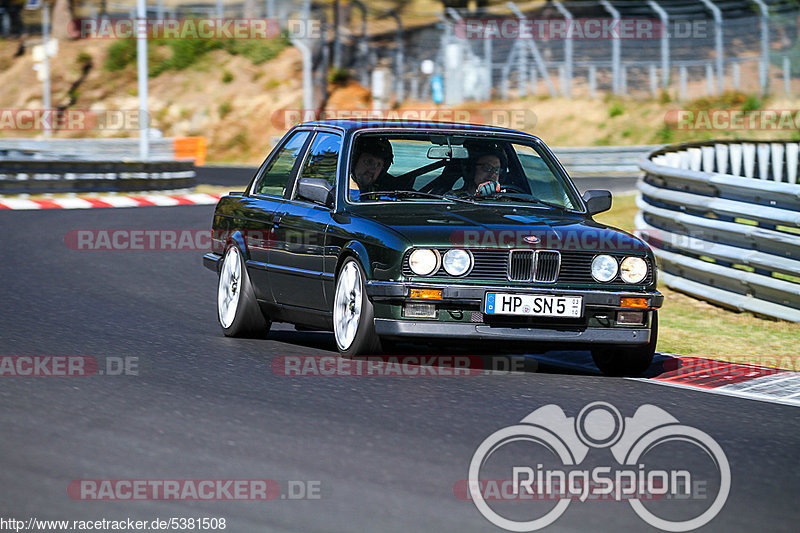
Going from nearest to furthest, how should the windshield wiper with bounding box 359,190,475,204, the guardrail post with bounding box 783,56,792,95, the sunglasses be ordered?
the windshield wiper with bounding box 359,190,475,204, the sunglasses, the guardrail post with bounding box 783,56,792,95

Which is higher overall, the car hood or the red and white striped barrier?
the car hood

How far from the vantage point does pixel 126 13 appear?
6856 centimetres

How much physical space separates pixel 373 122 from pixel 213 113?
47.5 meters

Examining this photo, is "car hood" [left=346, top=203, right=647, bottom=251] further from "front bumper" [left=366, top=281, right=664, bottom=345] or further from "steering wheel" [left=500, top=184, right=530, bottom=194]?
"steering wheel" [left=500, top=184, right=530, bottom=194]

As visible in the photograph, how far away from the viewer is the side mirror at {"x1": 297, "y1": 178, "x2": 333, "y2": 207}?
8953 mm

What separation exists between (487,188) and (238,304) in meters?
2.00

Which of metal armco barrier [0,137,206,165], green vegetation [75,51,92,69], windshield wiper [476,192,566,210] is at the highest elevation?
windshield wiper [476,192,566,210]

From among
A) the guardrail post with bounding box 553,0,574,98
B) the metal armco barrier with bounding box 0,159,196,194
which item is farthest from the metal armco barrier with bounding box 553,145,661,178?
the metal armco barrier with bounding box 0,159,196,194

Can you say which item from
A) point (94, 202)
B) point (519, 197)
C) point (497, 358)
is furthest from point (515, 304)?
point (94, 202)

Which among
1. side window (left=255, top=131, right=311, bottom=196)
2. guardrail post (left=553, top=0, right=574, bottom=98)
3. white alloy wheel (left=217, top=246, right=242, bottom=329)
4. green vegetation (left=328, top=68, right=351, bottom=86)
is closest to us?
white alloy wheel (left=217, top=246, right=242, bottom=329)

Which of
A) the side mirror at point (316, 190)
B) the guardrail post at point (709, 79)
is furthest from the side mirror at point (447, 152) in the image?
the guardrail post at point (709, 79)

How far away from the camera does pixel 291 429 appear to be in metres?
6.35

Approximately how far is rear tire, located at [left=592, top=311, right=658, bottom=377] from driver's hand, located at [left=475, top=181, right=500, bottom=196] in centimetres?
130

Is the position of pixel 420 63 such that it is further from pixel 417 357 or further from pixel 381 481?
pixel 381 481
